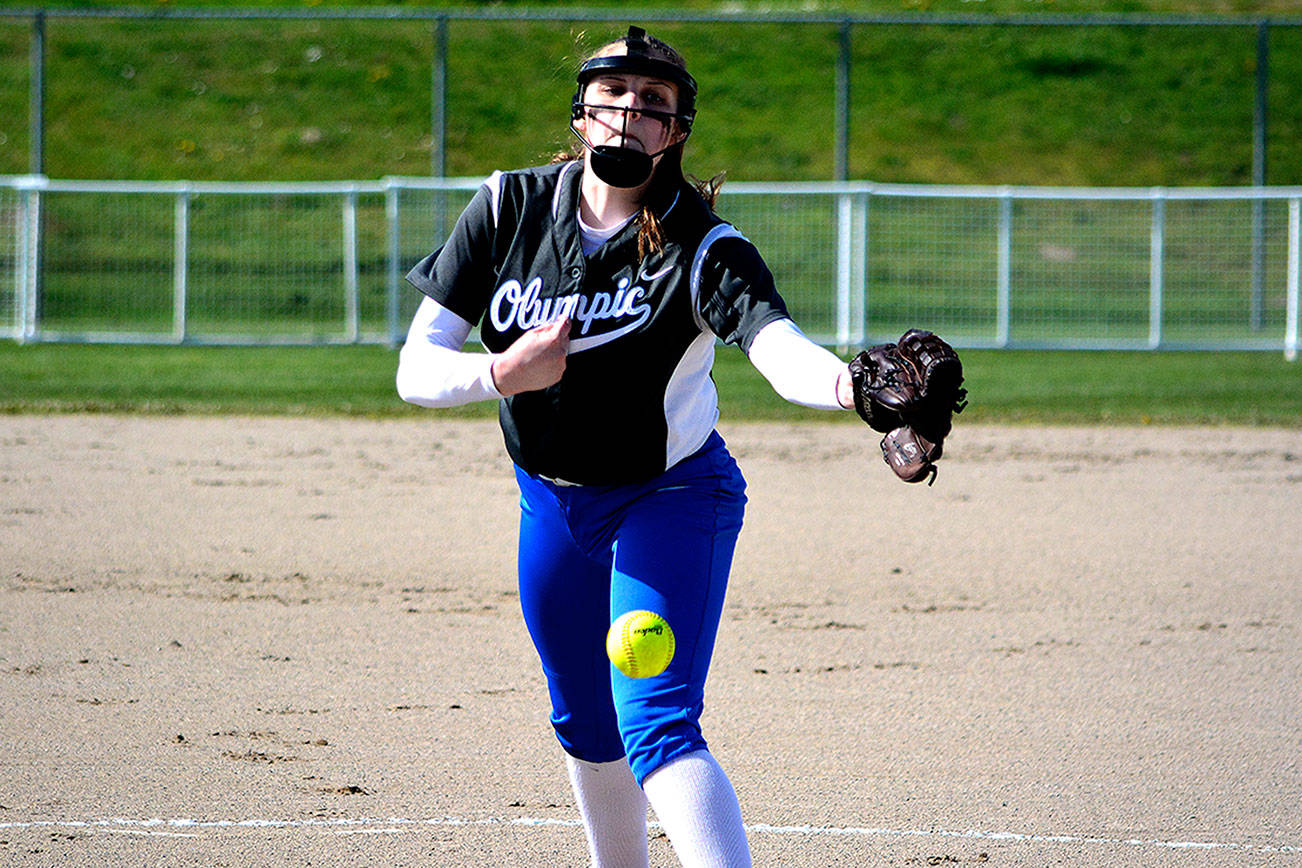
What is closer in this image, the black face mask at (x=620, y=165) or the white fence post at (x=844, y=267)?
the black face mask at (x=620, y=165)

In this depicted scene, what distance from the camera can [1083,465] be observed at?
9.76m

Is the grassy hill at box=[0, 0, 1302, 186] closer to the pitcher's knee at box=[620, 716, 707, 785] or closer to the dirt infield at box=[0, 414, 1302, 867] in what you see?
the dirt infield at box=[0, 414, 1302, 867]

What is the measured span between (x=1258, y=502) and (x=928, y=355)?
6.90 metres

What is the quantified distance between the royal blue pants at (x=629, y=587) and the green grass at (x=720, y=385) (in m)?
8.60

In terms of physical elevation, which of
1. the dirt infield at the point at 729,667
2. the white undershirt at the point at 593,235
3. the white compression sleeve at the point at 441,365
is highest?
the white undershirt at the point at 593,235

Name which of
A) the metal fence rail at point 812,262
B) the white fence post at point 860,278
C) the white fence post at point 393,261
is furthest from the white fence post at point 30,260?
the white fence post at point 860,278

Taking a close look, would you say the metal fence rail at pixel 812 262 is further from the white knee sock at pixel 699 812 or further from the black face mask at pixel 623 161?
the white knee sock at pixel 699 812

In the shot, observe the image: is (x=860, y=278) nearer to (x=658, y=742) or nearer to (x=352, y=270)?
(x=352, y=270)

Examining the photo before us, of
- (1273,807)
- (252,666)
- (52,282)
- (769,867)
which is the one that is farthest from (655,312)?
(52,282)

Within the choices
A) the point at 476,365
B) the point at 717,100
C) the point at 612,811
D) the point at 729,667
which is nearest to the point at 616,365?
the point at 476,365

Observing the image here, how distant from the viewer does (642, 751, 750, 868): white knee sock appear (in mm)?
2494

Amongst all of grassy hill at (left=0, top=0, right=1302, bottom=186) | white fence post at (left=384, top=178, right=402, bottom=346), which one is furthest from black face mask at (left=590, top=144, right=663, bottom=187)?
grassy hill at (left=0, top=0, right=1302, bottom=186)

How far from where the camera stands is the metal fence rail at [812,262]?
16.1 metres

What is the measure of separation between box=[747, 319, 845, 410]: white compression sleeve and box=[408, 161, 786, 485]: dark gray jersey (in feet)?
0.12
